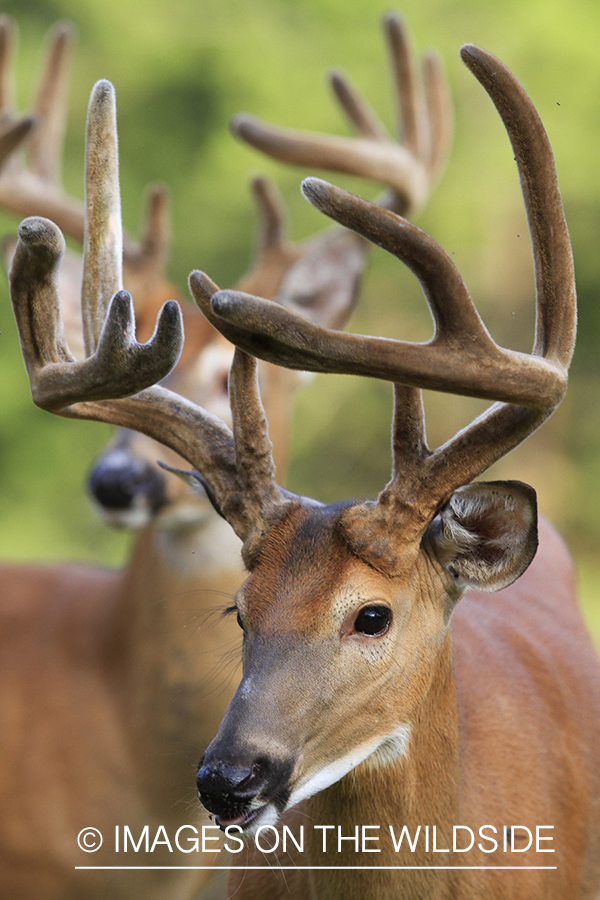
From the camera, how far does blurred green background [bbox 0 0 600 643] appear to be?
12.5 metres

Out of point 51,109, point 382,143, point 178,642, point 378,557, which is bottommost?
point 178,642

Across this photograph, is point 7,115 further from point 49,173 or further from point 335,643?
point 335,643

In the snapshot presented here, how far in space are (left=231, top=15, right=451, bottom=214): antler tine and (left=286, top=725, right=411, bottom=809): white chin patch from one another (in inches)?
126

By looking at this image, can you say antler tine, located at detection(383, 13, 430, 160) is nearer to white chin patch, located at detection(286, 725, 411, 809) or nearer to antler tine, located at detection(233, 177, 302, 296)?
antler tine, located at detection(233, 177, 302, 296)

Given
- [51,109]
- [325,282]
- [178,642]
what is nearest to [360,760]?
[178,642]

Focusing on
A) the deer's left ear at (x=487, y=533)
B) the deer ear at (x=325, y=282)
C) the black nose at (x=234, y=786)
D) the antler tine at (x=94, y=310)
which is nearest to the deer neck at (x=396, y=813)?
the deer's left ear at (x=487, y=533)

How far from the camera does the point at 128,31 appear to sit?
1339cm

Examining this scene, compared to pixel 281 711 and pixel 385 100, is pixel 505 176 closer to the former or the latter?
pixel 385 100

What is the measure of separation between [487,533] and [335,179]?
10.7 meters

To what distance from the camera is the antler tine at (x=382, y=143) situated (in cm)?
499

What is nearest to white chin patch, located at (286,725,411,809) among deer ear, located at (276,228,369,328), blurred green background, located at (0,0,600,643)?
deer ear, located at (276,228,369,328)

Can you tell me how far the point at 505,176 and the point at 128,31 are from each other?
4.69 meters

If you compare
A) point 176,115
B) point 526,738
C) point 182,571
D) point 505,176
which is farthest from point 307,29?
point 526,738

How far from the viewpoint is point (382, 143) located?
5559 mm
